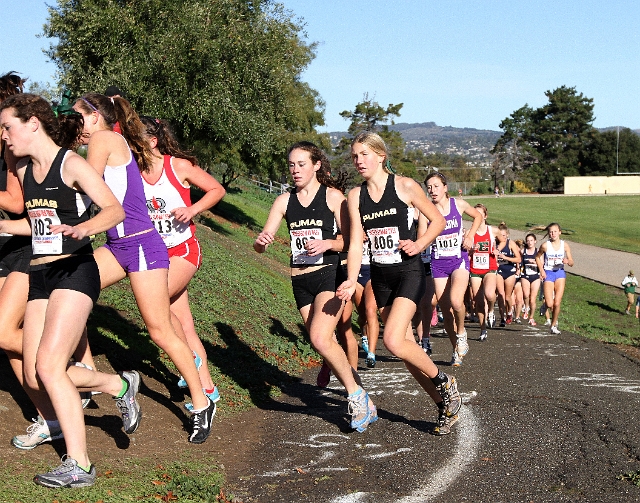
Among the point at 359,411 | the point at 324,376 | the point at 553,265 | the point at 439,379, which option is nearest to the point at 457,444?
the point at 439,379

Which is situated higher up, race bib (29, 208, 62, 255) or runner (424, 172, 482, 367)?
race bib (29, 208, 62, 255)

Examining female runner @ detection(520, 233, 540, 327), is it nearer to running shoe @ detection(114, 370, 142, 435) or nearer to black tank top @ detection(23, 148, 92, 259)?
running shoe @ detection(114, 370, 142, 435)

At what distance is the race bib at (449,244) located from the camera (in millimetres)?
11445

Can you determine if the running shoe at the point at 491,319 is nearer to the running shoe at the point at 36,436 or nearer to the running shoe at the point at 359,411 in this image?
the running shoe at the point at 359,411

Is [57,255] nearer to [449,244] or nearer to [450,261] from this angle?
[449,244]

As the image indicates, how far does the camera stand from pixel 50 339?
16.5 ft

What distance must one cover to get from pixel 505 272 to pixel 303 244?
11.5m

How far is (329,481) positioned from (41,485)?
1.82m

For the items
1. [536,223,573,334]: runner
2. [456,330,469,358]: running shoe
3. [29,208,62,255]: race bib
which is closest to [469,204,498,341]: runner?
[536,223,573,334]: runner

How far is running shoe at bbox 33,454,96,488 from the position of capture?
193 inches

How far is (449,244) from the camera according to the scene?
1148cm

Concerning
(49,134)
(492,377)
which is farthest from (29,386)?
(492,377)

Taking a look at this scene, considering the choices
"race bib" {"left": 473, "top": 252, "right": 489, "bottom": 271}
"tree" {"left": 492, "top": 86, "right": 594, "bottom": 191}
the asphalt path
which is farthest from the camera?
"tree" {"left": 492, "top": 86, "right": 594, "bottom": 191}

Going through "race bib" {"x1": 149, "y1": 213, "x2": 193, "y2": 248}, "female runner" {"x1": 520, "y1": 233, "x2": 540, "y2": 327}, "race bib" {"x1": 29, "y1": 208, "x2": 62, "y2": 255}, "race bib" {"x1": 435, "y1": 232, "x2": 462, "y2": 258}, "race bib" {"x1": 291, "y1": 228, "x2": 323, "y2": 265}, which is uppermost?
"race bib" {"x1": 29, "y1": 208, "x2": 62, "y2": 255}
